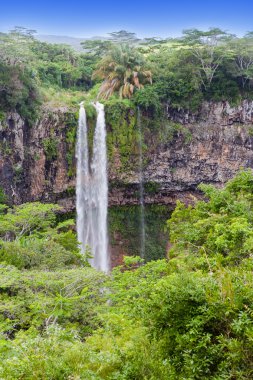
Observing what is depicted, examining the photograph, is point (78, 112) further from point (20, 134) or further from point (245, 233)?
point (245, 233)

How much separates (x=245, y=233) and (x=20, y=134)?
44.4ft

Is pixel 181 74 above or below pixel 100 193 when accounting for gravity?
above

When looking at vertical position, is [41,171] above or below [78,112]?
below

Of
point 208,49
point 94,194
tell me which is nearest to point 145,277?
point 94,194

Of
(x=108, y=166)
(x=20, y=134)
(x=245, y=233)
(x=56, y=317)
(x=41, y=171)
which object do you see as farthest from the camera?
(x=108, y=166)

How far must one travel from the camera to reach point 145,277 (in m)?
8.55

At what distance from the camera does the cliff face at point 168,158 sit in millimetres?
18984

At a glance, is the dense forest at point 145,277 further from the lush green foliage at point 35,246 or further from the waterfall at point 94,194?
the waterfall at point 94,194

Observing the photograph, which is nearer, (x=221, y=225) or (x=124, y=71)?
(x=221, y=225)

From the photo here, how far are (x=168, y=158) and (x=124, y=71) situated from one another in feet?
17.5

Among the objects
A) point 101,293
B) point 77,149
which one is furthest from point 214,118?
point 101,293

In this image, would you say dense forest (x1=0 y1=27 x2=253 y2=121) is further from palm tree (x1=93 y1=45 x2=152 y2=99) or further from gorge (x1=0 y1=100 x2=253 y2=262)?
gorge (x1=0 y1=100 x2=253 y2=262)

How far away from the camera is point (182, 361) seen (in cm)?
387

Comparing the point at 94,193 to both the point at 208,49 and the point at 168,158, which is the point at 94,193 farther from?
the point at 208,49
